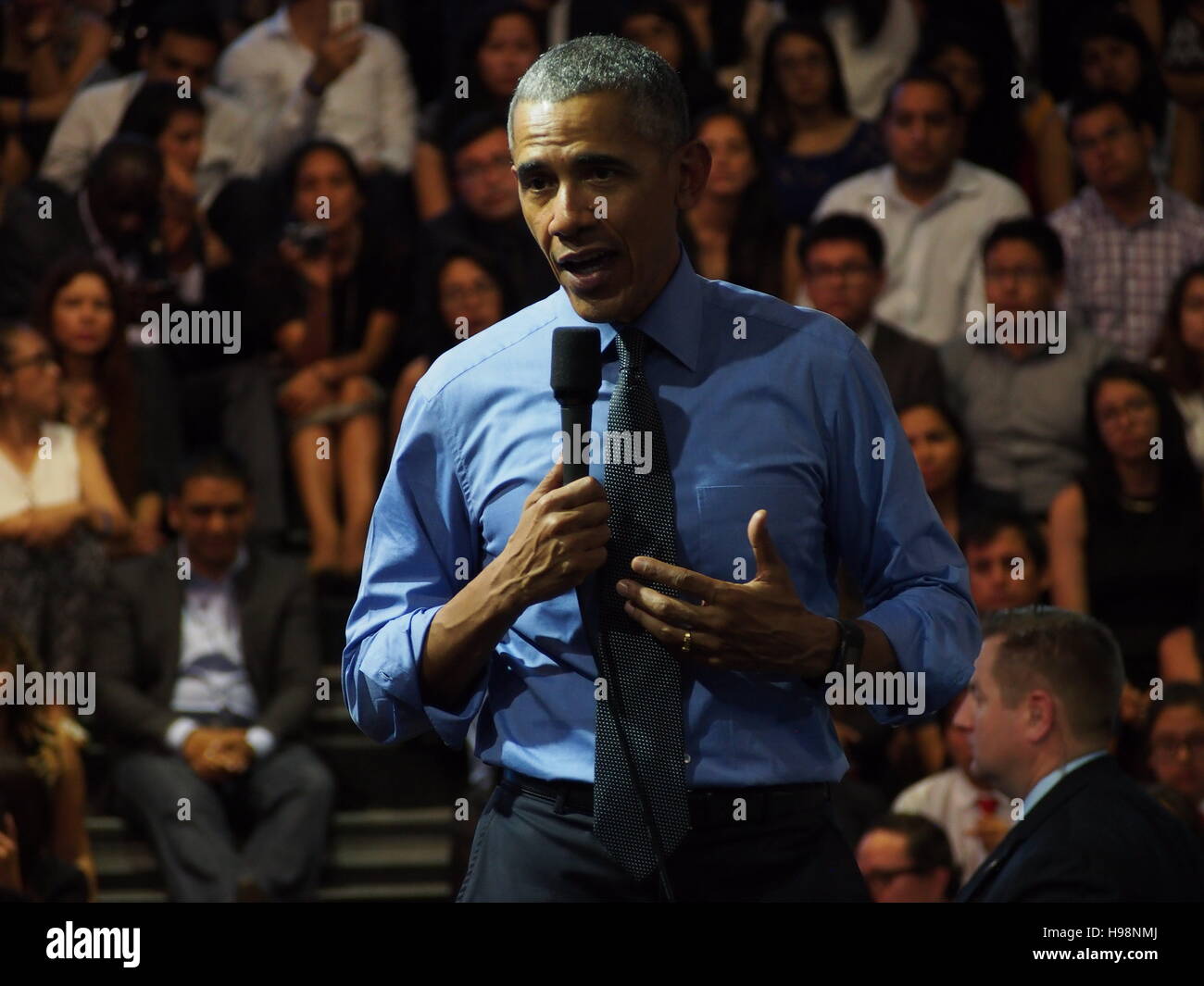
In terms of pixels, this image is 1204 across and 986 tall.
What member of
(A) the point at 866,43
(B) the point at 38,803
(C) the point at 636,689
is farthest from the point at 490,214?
(C) the point at 636,689

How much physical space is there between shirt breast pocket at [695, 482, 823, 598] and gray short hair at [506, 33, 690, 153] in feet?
1.31

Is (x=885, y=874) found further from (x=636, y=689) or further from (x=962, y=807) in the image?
(x=636, y=689)

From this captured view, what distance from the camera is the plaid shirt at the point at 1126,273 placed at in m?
5.32

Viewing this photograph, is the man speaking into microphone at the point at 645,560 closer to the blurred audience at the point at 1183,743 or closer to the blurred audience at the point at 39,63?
the blurred audience at the point at 1183,743

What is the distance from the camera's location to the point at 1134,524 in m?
4.86

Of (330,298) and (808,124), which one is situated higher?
(808,124)

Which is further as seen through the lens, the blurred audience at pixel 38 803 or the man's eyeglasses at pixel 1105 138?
the man's eyeglasses at pixel 1105 138

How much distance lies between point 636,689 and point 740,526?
208mm

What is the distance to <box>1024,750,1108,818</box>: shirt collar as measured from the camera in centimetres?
284

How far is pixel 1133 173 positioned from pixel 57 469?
3.26 meters

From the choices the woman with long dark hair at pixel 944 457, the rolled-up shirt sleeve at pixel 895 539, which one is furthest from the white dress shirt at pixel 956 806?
the rolled-up shirt sleeve at pixel 895 539

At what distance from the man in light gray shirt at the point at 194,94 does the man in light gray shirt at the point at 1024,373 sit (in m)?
2.26

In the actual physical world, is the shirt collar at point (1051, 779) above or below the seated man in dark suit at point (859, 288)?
below

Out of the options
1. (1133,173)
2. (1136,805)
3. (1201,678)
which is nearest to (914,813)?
(1201,678)
